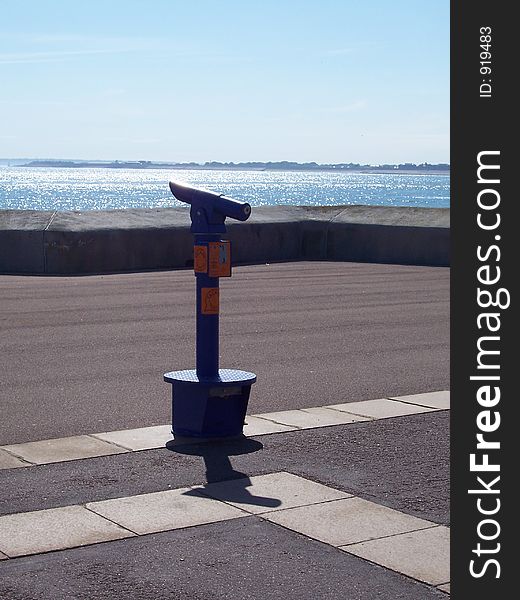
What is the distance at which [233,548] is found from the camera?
18.5 feet

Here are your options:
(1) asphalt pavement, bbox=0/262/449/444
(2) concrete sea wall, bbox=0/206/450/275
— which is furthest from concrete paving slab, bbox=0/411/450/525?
(2) concrete sea wall, bbox=0/206/450/275

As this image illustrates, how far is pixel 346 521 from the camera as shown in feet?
19.9

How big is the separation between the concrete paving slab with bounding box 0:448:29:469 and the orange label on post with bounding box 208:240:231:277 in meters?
1.64

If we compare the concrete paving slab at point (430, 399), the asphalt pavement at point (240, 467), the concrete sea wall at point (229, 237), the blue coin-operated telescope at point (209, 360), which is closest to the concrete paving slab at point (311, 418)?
the asphalt pavement at point (240, 467)

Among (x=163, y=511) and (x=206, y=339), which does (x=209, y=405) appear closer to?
(x=206, y=339)

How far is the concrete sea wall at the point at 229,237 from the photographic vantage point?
1984 cm

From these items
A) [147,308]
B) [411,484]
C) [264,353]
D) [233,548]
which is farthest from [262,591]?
[147,308]

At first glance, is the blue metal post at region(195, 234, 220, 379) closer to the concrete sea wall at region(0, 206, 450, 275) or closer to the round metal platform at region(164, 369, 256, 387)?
the round metal platform at region(164, 369, 256, 387)

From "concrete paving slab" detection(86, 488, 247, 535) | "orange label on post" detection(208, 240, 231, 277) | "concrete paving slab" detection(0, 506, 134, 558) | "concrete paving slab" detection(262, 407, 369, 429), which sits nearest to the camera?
"concrete paving slab" detection(0, 506, 134, 558)

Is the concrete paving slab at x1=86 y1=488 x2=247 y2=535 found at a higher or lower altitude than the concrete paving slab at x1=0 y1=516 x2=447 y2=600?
higher

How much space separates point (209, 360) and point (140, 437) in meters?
0.66

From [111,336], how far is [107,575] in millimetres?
7280

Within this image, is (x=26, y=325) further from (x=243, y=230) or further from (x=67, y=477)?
(x=243, y=230)

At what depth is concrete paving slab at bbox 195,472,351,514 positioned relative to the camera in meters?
6.35
